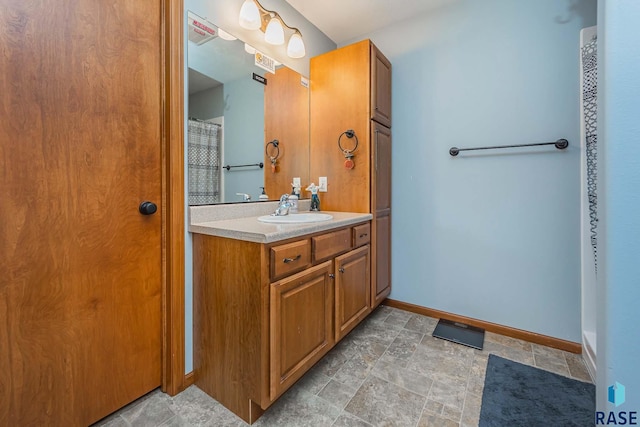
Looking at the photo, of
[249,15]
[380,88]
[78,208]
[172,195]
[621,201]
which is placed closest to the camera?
[621,201]

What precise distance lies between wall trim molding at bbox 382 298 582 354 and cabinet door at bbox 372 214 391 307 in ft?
0.65

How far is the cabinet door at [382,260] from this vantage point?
207cm

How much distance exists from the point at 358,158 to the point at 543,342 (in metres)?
1.73

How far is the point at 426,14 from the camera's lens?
2129 mm

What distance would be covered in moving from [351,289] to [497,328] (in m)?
1.13

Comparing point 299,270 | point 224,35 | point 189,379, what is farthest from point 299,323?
point 224,35

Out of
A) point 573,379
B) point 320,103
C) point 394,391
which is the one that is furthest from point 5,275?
point 573,379

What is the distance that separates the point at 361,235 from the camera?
72.7 inches

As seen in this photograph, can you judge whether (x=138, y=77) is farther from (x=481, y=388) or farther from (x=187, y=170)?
(x=481, y=388)

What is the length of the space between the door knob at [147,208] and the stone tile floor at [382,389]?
0.91m

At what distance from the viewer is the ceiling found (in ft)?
6.63

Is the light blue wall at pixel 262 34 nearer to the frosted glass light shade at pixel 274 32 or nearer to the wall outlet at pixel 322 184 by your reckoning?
the frosted glass light shade at pixel 274 32

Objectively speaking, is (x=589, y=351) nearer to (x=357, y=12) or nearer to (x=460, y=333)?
(x=460, y=333)

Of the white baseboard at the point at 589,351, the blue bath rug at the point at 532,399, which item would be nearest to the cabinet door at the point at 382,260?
the blue bath rug at the point at 532,399
